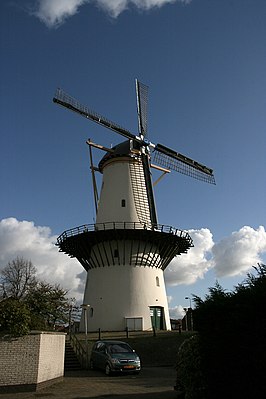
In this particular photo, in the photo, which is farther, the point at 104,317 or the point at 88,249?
the point at 88,249

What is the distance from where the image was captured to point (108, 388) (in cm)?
1191

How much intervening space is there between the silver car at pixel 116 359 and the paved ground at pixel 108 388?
0.97ft

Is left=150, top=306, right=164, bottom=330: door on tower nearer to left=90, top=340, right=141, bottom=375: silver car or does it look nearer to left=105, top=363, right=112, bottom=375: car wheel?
left=90, top=340, right=141, bottom=375: silver car

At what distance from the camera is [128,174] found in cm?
3195

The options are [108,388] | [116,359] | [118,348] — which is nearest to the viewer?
[108,388]

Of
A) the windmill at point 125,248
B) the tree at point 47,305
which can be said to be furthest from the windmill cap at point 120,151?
the tree at point 47,305

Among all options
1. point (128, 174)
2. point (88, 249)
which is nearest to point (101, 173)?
point (128, 174)

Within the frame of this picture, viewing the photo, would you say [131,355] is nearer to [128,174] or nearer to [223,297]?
[223,297]

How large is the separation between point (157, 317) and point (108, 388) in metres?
17.7

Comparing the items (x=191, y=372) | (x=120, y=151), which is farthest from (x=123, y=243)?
(x=191, y=372)

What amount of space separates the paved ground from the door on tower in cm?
1304

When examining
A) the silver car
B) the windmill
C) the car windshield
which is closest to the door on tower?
the windmill

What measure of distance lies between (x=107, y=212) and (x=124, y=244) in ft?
9.91

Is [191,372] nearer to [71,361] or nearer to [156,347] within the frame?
[71,361]
